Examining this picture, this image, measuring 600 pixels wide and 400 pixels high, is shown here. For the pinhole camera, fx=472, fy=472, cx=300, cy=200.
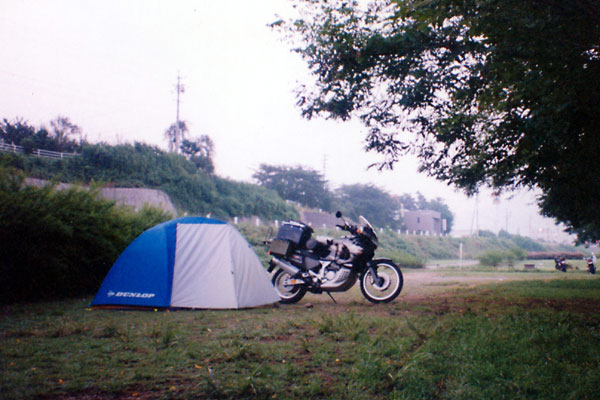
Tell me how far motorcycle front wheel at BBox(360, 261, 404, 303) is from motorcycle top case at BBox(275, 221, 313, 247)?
129 centimetres

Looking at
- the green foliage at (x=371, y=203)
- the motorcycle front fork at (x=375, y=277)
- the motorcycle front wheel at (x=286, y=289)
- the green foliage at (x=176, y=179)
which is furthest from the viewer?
the green foliage at (x=371, y=203)

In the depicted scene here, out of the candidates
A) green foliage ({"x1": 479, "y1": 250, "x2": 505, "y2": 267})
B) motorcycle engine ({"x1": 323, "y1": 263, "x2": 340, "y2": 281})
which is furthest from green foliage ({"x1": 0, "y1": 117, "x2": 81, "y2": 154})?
green foliage ({"x1": 479, "y1": 250, "x2": 505, "y2": 267})

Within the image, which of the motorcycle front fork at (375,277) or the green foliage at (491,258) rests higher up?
the motorcycle front fork at (375,277)

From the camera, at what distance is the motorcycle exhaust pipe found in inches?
333

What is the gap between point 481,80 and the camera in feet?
24.3

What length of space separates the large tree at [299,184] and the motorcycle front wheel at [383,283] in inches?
1503

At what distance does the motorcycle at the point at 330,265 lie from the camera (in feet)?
26.6

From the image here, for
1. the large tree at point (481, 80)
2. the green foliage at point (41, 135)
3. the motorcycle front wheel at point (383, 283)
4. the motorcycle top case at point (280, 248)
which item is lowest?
the motorcycle front wheel at point (383, 283)

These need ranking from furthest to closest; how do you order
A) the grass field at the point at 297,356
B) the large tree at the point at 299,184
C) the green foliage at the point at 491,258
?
the large tree at the point at 299,184
the green foliage at the point at 491,258
the grass field at the point at 297,356

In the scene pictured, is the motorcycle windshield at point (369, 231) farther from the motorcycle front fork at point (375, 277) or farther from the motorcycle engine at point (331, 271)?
the motorcycle engine at point (331, 271)

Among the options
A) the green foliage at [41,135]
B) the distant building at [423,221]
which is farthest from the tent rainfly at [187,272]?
the distant building at [423,221]

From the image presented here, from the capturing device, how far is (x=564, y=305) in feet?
27.4

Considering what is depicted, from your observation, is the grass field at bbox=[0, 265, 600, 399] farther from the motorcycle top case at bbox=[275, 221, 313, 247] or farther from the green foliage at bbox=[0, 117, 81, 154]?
the green foliage at bbox=[0, 117, 81, 154]

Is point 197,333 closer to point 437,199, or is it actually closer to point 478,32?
point 478,32
